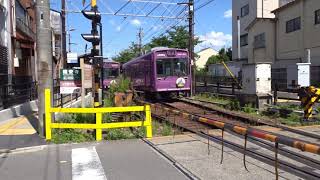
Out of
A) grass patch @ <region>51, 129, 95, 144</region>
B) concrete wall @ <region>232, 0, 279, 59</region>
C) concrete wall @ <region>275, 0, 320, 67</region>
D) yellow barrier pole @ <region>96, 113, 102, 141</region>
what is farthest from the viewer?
concrete wall @ <region>232, 0, 279, 59</region>

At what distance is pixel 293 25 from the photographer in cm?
4041

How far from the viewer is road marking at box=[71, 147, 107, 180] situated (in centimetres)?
798

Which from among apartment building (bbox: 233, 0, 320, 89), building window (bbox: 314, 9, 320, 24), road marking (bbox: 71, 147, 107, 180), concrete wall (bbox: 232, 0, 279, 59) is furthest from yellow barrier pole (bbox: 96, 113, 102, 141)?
concrete wall (bbox: 232, 0, 279, 59)

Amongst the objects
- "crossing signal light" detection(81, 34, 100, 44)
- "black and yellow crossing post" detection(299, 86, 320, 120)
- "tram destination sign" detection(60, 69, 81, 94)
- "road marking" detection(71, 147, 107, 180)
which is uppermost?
"crossing signal light" detection(81, 34, 100, 44)

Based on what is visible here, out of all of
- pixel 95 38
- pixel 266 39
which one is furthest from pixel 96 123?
pixel 266 39

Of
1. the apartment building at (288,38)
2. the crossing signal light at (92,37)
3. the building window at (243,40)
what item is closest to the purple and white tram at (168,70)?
the apartment building at (288,38)

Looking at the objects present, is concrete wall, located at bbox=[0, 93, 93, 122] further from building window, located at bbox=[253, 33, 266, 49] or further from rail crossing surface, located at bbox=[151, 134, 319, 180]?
building window, located at bbox=[253, 33, 266, 49]

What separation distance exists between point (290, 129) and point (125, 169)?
611cm

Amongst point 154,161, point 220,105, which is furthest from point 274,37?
point 154,161

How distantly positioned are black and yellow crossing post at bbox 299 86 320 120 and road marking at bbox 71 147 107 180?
7829 mm

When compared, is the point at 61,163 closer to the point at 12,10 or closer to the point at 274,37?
the point at 12,10

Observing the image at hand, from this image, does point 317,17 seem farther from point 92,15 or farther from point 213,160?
point 213,160

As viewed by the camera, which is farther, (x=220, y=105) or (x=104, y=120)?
(x=220, y=105)

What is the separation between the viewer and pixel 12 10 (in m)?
26.1
